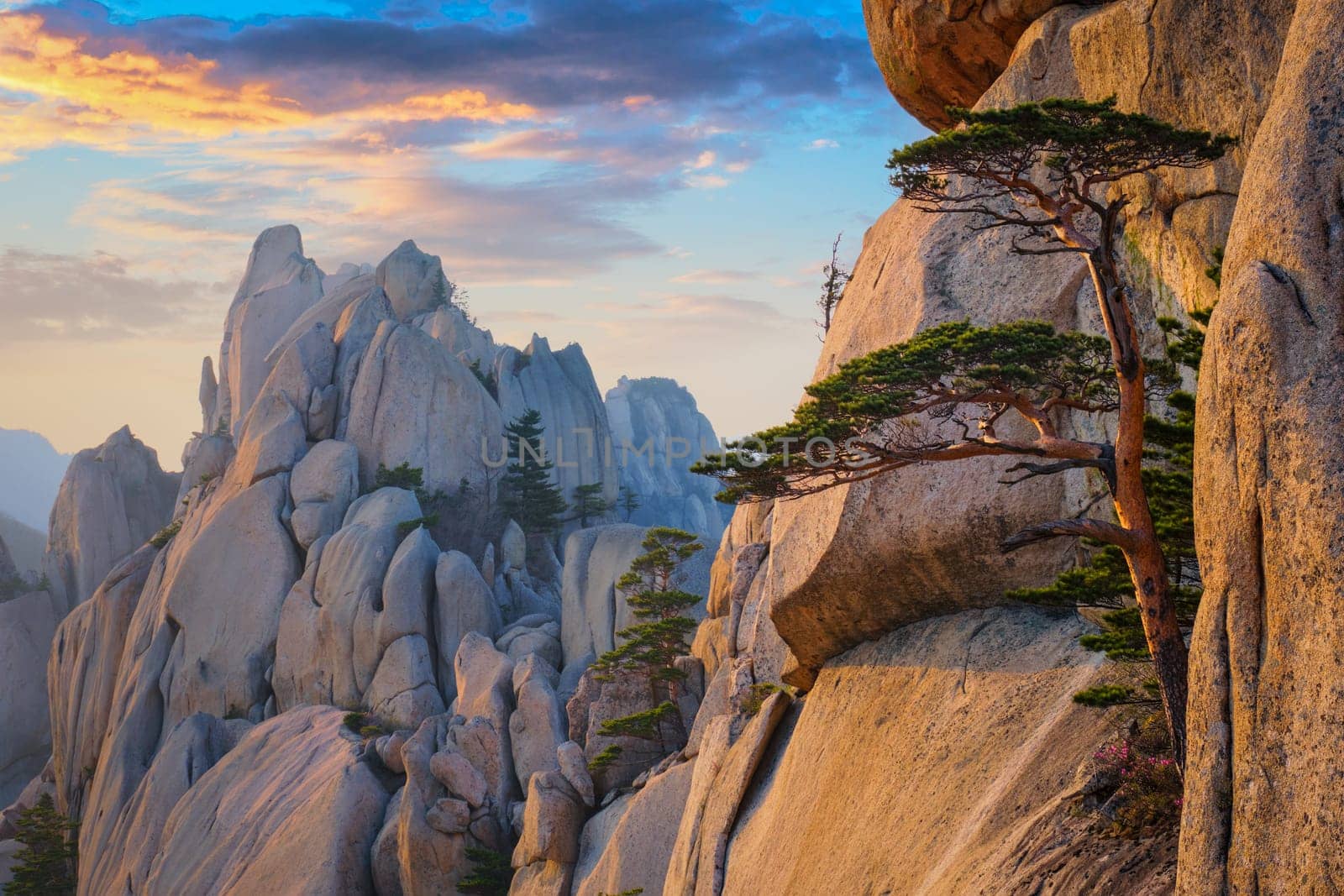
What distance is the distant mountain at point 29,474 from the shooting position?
168500 millimetres

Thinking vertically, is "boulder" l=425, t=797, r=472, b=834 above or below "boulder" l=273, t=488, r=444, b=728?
below

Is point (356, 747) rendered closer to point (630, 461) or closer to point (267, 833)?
point (267, 833)

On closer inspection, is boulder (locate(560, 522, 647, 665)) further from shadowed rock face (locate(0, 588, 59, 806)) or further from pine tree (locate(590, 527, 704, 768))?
shadowed rock face (locate(0, 588, 59, 806))

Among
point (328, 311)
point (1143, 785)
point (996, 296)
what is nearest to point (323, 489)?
point (328, 311)

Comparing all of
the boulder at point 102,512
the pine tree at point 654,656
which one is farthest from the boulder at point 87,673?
the pine tree at point 654,656

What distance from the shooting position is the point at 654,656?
31.9 meters

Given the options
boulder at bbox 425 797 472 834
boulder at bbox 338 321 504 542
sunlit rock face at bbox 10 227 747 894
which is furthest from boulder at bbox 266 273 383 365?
boulder at bbox 425 797 472 834

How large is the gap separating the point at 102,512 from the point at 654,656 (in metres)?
47.1

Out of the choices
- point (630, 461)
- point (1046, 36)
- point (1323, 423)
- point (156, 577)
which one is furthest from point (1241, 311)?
point (630, 461)

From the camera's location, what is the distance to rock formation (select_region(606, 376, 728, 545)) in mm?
84000

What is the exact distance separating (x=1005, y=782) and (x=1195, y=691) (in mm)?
4313

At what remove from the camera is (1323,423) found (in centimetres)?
734

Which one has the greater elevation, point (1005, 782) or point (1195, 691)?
point (1195, 691)

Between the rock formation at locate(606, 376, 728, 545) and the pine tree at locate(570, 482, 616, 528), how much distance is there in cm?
659
